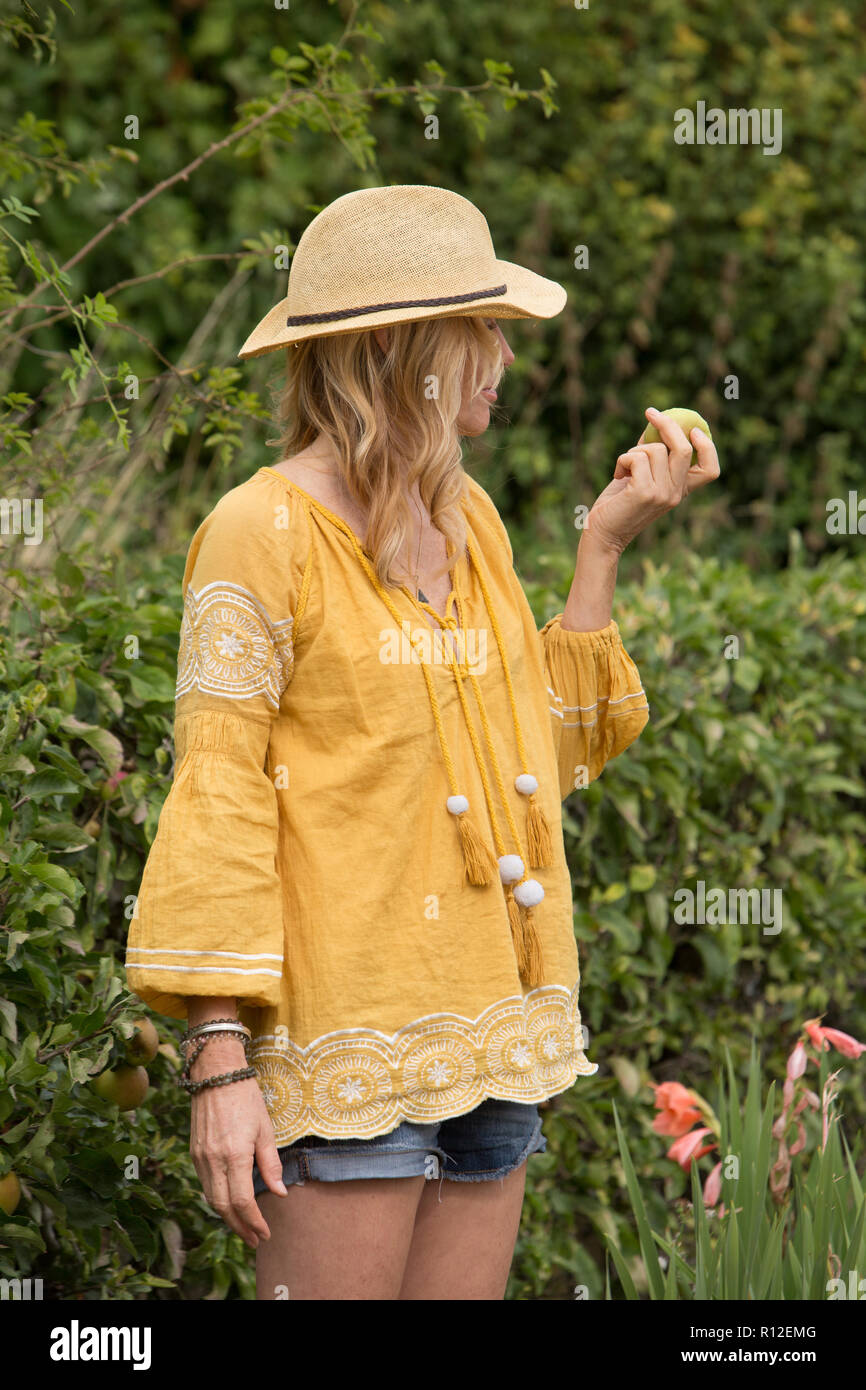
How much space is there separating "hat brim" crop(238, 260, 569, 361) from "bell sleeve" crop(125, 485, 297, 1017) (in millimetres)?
208

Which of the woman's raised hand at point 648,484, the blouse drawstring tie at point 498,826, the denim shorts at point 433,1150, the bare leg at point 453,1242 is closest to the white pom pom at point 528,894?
the blouse drawstring tie at point 498,826

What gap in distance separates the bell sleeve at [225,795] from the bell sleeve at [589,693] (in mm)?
448

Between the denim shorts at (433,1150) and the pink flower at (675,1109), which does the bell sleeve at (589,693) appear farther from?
the pink flower at (675,1109)

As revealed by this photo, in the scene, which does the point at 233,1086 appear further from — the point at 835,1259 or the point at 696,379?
the point at 696,379

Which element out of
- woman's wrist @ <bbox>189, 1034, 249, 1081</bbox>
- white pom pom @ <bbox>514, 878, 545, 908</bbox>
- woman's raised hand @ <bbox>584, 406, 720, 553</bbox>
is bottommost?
woman's wrist @ <bbox>189, 1034, 249, 1081</bbox>

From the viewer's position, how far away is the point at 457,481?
1684 millimetres

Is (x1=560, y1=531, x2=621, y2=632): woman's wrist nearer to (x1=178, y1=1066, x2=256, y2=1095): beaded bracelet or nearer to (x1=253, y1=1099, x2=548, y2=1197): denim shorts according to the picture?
(x1=253, y1=1099, x2=548, y2=1197): denim shorts

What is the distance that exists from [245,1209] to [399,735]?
531 millimetres

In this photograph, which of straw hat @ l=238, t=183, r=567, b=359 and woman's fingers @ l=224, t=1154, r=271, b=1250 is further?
straw hat @ l=238, t=183, r=567, b=359

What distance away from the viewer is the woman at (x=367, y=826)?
4.93ft

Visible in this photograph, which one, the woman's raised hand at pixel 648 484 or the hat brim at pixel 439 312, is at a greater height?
the hat brim at pixel 439 312

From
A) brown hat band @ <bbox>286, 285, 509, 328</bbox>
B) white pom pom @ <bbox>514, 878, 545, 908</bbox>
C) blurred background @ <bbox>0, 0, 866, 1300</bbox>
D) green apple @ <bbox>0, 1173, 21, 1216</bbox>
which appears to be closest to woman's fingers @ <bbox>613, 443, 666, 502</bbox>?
blurred background @ <bbox>0, 0, 866, 1300</bbox>

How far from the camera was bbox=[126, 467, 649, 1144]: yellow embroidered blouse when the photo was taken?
1.50 meters

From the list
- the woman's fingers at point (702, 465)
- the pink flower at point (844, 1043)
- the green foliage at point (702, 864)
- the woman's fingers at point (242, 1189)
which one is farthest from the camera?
the green foliage at point (702, 864)
